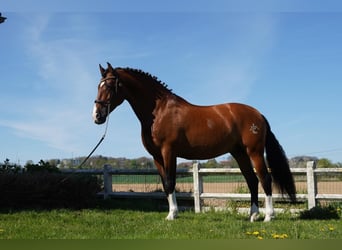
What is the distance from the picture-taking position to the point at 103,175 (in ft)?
33.8

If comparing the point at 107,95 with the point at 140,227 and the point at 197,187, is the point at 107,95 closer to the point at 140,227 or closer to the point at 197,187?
the point at 140,227

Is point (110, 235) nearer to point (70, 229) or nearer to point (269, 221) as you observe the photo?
point (70, 229)

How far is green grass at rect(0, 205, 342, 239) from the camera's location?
515cm

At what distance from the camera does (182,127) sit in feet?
22.3

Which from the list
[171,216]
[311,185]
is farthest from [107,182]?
[311,185]

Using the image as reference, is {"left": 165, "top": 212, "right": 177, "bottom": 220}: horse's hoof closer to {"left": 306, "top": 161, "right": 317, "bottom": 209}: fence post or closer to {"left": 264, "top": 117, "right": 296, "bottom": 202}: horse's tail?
{"left": 264, "top": 117, "right": 296, "bottom": 202}: horse's tail

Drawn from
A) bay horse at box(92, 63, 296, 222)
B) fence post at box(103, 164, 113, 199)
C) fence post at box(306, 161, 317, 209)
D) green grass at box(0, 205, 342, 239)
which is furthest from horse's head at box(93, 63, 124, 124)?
fence post at box(306, 161, 317, 209)

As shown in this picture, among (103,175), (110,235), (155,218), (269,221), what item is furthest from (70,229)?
(103,175)

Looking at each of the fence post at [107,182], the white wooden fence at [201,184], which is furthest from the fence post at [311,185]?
the fence post at [107,182]

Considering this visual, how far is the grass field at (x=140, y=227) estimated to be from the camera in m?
5.16

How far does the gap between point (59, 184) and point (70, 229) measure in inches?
109

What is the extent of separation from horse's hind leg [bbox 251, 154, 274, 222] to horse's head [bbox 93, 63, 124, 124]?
2574mm

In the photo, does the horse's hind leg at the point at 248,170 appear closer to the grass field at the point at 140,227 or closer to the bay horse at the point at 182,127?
the bay horse at the point at 182,127

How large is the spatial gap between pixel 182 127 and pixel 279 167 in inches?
77.5
